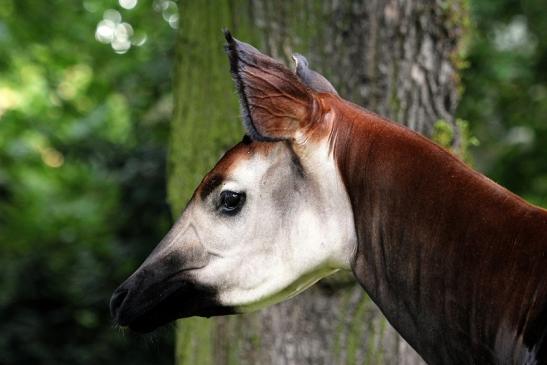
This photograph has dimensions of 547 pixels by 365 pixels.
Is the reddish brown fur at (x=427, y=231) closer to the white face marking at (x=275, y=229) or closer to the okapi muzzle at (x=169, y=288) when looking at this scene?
the white face marking at (x=275, y=229)

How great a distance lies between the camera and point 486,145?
27.8 feet

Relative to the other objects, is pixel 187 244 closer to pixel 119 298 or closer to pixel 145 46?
pixel 119 298

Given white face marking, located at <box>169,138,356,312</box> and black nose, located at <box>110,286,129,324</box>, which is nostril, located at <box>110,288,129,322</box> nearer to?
black nose, located at <box>110,286,129,324</box>

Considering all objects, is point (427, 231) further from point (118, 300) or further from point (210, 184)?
point (118, 300)

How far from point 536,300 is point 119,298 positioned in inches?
43.7

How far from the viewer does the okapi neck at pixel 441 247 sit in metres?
2.22

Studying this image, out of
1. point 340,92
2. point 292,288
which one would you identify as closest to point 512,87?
point 340,92

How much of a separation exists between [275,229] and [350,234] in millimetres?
196

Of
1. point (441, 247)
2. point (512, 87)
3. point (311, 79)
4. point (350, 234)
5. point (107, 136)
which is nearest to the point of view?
point (441, 247)

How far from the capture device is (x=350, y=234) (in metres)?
2.48

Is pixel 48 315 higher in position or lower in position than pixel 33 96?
lower

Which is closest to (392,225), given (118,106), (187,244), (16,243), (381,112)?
(187,244)

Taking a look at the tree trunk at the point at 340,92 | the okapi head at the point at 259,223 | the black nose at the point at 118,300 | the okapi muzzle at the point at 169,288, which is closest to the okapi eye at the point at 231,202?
the okapi head at the point at 259,223

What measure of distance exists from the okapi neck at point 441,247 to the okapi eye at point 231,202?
28 cm
